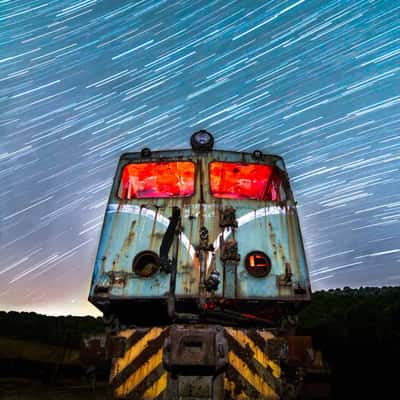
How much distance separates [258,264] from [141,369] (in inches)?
61.6

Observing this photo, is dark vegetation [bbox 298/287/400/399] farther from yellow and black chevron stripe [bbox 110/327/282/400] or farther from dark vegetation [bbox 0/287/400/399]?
yellow and black chevron stripe [bbox 110/327/282/400]

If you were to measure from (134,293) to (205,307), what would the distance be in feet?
2.47

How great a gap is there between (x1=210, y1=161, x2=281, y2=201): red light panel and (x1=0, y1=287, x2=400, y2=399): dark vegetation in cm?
453

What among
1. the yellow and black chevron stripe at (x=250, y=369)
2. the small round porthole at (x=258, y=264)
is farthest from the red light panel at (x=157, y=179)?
the yellow and black chevron stripe at (x=250, y=369)

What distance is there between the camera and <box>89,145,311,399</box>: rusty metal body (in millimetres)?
3049

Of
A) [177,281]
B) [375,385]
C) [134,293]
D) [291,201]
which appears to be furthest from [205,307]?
[375,385]

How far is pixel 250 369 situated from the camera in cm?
327

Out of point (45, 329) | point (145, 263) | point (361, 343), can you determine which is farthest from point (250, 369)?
point (45, 329)

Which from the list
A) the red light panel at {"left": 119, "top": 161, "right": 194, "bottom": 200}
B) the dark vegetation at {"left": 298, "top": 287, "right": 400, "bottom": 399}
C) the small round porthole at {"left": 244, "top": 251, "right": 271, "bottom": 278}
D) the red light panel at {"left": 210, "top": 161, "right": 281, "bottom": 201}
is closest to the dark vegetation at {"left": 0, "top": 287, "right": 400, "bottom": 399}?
the dark vegetation at {"left": 298, "top": 287, "right": 400, "bottom": 399}

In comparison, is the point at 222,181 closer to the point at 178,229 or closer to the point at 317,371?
the point at 178,229

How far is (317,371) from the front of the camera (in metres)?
2.95

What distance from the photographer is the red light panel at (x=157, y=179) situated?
15.4ft

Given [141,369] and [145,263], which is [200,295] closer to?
[145,263]

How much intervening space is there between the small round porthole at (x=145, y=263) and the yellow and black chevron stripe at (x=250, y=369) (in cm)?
101
